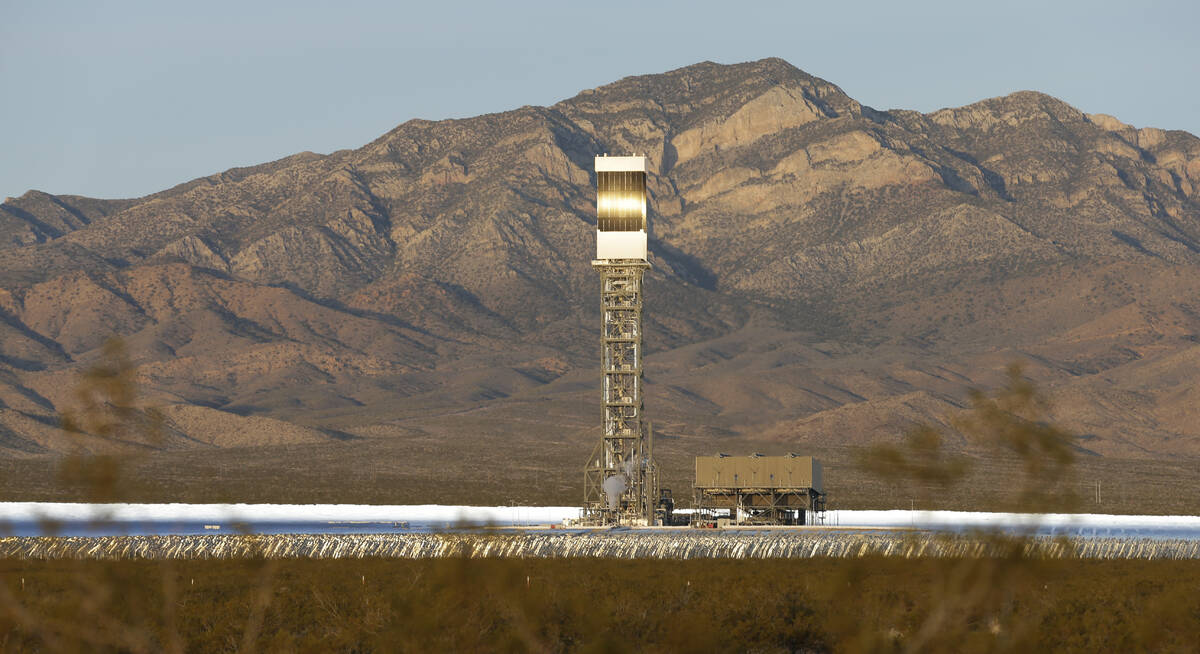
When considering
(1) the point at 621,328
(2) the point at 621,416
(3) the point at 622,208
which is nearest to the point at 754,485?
(2) the point at 621,416

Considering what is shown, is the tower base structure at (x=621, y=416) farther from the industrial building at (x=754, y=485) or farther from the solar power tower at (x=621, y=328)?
the industrial building at (x=754, y=485)

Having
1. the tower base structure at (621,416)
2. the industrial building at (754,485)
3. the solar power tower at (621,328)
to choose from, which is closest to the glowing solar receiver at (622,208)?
the solar power tower at (621,328)

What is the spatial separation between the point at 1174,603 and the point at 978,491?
12073cm

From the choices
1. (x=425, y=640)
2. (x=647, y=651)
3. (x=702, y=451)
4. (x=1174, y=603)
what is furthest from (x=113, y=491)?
(x=702, y=451)

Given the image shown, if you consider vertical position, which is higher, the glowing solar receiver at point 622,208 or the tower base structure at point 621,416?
the glowing solar receiver at point 622,208

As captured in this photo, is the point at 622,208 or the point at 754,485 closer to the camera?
the point at 622,208

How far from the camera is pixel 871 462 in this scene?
17516 mm

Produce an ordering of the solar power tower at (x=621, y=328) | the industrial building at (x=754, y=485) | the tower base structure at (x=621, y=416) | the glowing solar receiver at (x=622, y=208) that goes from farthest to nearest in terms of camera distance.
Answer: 1. the industrial building at (x=754, y=485)
2. the glowing solar receiver at (x=622, y=208)
3. the solar power tower at (x=621, y=328)
4. the tower base structure at (x=621, y=416)

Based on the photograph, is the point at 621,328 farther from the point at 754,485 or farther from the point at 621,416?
the point at 754,485

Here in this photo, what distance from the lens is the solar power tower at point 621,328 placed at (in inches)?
3634

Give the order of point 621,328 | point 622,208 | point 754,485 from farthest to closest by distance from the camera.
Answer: point 754,485
point 621,328
point 622,208

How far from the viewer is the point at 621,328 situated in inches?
3686

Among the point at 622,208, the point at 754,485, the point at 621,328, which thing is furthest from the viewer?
the point at 754,485

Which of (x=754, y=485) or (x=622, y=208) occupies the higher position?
(x=622, y=208)
